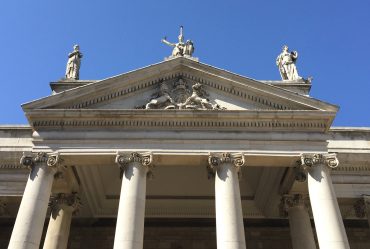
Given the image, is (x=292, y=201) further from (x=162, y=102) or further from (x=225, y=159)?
(x=162, y=102)

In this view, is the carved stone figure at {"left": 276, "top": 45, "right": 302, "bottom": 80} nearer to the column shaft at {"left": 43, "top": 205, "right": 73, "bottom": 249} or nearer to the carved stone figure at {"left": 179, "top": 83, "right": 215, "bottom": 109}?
the carved stone figure at {"left": 179, "top": 83, "right": 215, "bottom": 109}

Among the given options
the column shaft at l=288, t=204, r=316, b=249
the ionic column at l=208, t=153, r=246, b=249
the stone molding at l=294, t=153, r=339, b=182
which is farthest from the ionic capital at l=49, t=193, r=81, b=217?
the stone molding at l=294, t=153, r=339, b=182

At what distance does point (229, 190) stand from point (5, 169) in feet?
43.4

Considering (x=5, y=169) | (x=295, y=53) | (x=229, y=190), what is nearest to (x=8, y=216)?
(x=5, y=169)

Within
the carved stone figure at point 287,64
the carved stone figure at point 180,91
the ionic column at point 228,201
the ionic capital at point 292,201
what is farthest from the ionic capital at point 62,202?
the carved stone figure at point 287,64

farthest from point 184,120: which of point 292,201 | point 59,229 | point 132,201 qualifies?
point 59,229

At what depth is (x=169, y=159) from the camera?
772 inches

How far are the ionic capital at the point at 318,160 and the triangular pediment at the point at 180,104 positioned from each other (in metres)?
1.64

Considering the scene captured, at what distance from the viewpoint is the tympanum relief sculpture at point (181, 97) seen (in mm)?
20578

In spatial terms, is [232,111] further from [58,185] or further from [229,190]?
[58,185]

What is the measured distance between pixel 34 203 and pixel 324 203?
1267 centimetres

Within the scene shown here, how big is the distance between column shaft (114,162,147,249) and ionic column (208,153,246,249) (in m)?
3.26

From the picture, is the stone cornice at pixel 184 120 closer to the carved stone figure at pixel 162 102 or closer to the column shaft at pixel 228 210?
the carved stone figure at pixel 162 102

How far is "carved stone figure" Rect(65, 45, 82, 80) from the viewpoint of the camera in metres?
24.5
